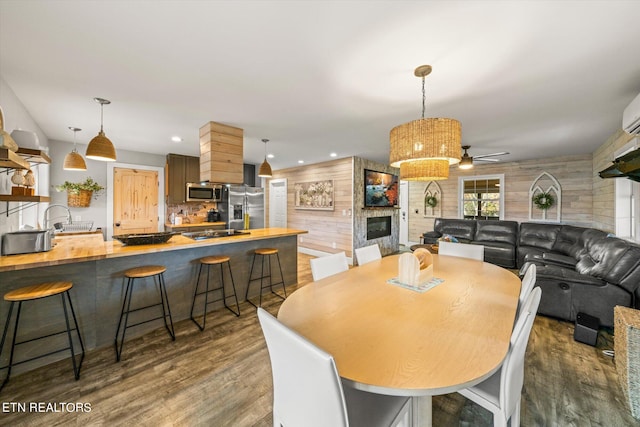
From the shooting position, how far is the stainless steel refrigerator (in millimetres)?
5422

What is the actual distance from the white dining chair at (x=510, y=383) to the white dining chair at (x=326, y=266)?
1165 mm

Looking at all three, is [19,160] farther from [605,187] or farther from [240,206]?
[605,187]

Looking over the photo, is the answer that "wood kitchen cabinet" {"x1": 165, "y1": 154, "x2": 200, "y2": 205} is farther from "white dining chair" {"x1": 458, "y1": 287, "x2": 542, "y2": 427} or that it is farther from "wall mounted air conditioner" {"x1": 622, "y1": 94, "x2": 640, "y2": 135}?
"wall mounted air conditioner" {"x1": 622, "y1": 94, "x2": 640, "y2": 135}

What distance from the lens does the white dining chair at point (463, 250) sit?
2.77 meters

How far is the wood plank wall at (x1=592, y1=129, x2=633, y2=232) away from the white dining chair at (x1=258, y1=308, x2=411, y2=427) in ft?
15.2

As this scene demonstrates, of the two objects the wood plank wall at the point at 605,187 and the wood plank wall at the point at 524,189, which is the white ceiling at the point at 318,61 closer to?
the wood plank wall at the point at 605,187

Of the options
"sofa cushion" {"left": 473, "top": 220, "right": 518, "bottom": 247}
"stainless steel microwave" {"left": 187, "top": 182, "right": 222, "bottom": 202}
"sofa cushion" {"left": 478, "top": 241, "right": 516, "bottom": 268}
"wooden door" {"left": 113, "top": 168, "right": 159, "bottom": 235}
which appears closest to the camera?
"wooden door" {"left": 113, "top": 168, "right": 159, "bottom": 235}

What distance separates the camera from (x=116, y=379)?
6.07 feet

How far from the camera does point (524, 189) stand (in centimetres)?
600

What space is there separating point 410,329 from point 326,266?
3.29 ft

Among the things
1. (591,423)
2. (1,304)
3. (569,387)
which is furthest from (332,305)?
(1,304)

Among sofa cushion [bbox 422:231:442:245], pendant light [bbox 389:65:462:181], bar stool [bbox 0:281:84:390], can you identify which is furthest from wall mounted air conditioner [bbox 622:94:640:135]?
bar stool [bbox 0:281:84:390]

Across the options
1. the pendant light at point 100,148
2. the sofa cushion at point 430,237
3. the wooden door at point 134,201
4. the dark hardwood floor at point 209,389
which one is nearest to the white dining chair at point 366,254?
the dark hardwood floor at point 209,389

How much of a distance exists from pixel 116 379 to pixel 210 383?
28.8 inches
